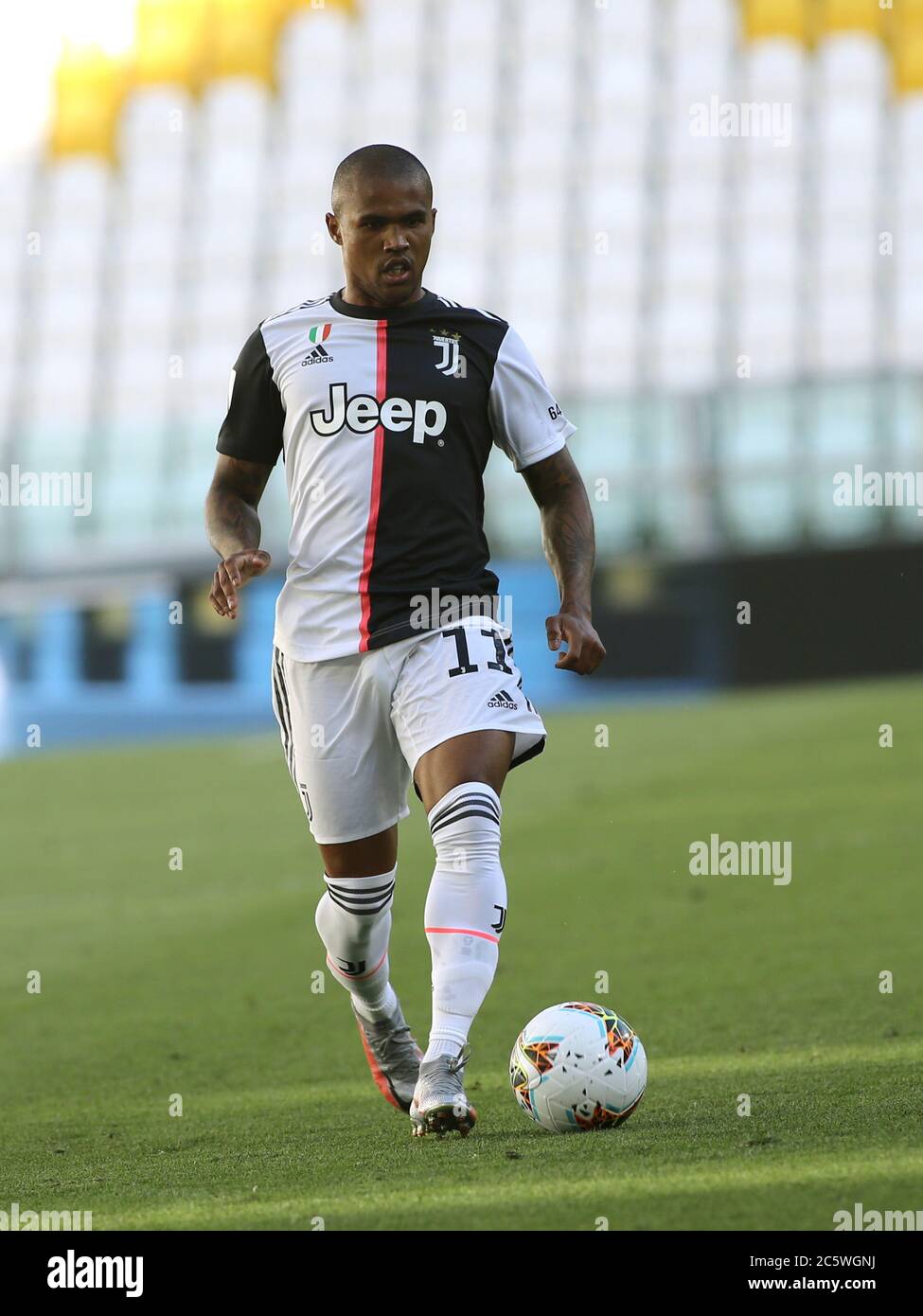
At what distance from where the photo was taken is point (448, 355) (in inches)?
175

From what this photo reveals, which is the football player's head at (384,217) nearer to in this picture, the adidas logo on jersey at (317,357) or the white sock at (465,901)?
the adidas logo on jersey at (317,357)

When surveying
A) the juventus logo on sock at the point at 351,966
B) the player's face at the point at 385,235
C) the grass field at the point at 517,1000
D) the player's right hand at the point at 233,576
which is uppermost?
the player's face at the point at 385,235

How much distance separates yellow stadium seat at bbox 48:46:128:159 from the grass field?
59.5ft

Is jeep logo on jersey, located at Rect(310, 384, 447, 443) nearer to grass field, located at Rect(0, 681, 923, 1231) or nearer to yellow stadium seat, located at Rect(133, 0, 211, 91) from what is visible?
grass field, located at Rect(0, 681, 923, 1231)

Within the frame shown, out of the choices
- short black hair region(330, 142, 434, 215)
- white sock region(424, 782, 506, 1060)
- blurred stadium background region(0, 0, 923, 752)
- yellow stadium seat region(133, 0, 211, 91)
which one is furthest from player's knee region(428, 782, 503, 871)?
yellow stadium seat region(133, 0, 211, 91)

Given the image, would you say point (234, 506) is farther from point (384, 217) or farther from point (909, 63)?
point (909, 63)

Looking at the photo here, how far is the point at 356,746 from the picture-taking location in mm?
4379

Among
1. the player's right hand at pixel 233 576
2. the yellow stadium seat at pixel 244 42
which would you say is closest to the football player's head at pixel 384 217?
the player's right hand at pixel 233 576

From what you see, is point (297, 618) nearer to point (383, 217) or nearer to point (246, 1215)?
point (383, 217)

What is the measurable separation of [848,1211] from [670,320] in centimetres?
2519

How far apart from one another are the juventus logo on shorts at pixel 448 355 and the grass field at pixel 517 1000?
1746 mm

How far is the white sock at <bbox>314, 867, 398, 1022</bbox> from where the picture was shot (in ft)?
14.9

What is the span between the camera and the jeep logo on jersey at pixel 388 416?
4.36 m
